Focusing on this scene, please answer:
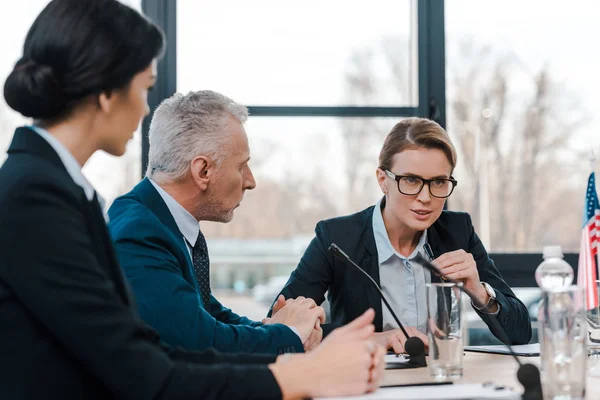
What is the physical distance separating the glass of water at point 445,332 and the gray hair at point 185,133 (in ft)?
2.52

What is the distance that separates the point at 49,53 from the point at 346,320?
1.52 m

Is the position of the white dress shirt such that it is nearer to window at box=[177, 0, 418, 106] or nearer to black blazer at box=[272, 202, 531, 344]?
black blazer at box=[272, 202, 531, 344]

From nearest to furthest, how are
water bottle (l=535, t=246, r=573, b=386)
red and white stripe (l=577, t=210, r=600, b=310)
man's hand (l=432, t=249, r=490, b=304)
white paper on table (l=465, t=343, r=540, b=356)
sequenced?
water bottle (l=535, t=246, r=573, b=386) → white paper on table (l=465, t=343, r=540, b=356) → man's hand (l=432, t=249, r=490, b=304) → red and white stripe (l=577, t=210, r=600, b=310)

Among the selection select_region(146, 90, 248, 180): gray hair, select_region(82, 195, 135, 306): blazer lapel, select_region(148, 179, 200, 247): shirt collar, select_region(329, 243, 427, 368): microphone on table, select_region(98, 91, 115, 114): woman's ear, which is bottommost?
select_region(329, 243, 427, 368): microphone on table

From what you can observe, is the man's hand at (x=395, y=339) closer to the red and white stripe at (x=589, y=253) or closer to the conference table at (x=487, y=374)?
the conference table at (x=487, y=374)

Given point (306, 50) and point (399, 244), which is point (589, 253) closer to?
point (399, 244)

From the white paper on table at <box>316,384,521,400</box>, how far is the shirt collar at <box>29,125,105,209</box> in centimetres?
54

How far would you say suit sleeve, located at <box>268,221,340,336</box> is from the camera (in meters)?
2.44

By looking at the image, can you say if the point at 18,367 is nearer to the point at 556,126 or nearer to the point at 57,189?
the point at 57,189

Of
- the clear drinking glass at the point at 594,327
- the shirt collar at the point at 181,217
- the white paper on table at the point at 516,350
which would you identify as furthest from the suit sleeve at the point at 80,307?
the clear drinking glass at the point at 594,327

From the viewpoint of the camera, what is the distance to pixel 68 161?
123 centimetres

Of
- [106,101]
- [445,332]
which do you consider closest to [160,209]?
[106,101]

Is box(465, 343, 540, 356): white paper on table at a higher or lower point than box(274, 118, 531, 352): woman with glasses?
lower

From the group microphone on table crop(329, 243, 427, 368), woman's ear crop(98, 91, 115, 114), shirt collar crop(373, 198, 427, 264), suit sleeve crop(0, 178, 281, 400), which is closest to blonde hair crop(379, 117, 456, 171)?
shirt collar crop(373, 198, 427, 264)
